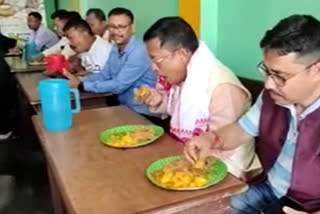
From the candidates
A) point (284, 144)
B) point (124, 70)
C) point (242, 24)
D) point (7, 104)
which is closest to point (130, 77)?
point (124, 70)

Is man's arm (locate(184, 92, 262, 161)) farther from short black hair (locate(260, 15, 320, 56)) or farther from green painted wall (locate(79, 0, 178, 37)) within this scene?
green painted wall (locate(79, 0, 178, 37))

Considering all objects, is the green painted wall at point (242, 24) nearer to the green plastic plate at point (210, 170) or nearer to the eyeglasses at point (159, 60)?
the eyeglasses at point (159, 60)

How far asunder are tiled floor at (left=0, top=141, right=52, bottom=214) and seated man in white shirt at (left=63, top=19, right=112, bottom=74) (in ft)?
2.74

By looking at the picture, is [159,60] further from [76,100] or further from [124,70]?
[124,70]

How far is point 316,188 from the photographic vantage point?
4.19 ft

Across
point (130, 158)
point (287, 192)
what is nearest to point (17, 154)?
point (130, 158)

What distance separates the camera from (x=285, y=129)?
4.41 ft

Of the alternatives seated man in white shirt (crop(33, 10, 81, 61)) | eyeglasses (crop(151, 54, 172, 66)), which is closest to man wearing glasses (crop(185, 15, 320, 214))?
eyeglasses (crop(151, 54, 172, 66))

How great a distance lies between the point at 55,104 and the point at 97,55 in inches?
64.1

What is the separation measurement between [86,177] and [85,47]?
2.20m

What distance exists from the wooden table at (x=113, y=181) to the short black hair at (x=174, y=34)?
1.17 ft

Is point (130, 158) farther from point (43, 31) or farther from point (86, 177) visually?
point (43, 31)

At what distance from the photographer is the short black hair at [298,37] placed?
3.79ft

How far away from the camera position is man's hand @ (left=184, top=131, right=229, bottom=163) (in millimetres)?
1289
